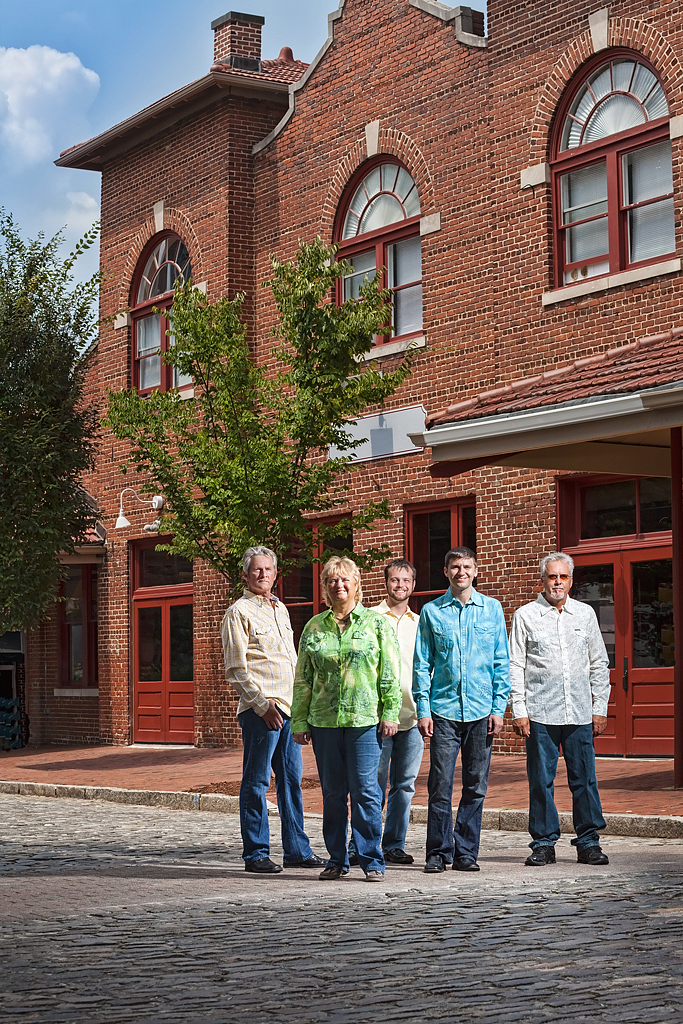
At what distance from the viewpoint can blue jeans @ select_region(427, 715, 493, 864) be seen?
351 inches

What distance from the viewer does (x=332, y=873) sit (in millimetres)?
8641

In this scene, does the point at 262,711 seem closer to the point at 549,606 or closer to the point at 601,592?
the point at 549,606

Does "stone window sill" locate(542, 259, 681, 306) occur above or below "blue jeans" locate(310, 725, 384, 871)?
above

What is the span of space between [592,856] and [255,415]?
7460 millimetres

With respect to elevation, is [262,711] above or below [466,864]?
above

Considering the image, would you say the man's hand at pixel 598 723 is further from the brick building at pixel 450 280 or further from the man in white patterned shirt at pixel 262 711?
the brick building at pixel 450 280

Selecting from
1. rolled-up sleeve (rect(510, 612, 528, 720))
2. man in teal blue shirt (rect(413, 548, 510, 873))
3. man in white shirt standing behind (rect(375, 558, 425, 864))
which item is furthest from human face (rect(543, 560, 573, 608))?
man in white shirt standing behind (rect(375, 558, 425, 864))

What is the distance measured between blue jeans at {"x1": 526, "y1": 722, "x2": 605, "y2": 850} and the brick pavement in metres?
1.93

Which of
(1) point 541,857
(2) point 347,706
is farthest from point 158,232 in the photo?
(1) point 541,857

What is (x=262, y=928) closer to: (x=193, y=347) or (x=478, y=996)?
(x=478, y=996)

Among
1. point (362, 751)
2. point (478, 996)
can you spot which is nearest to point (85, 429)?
point (362, 751)

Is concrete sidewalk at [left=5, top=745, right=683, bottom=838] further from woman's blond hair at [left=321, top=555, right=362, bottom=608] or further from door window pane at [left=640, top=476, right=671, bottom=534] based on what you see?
woman's blond hair at [left=321, top=555, right=362, bottom=608]

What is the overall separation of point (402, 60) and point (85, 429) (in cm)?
678

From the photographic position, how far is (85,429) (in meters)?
21.4
